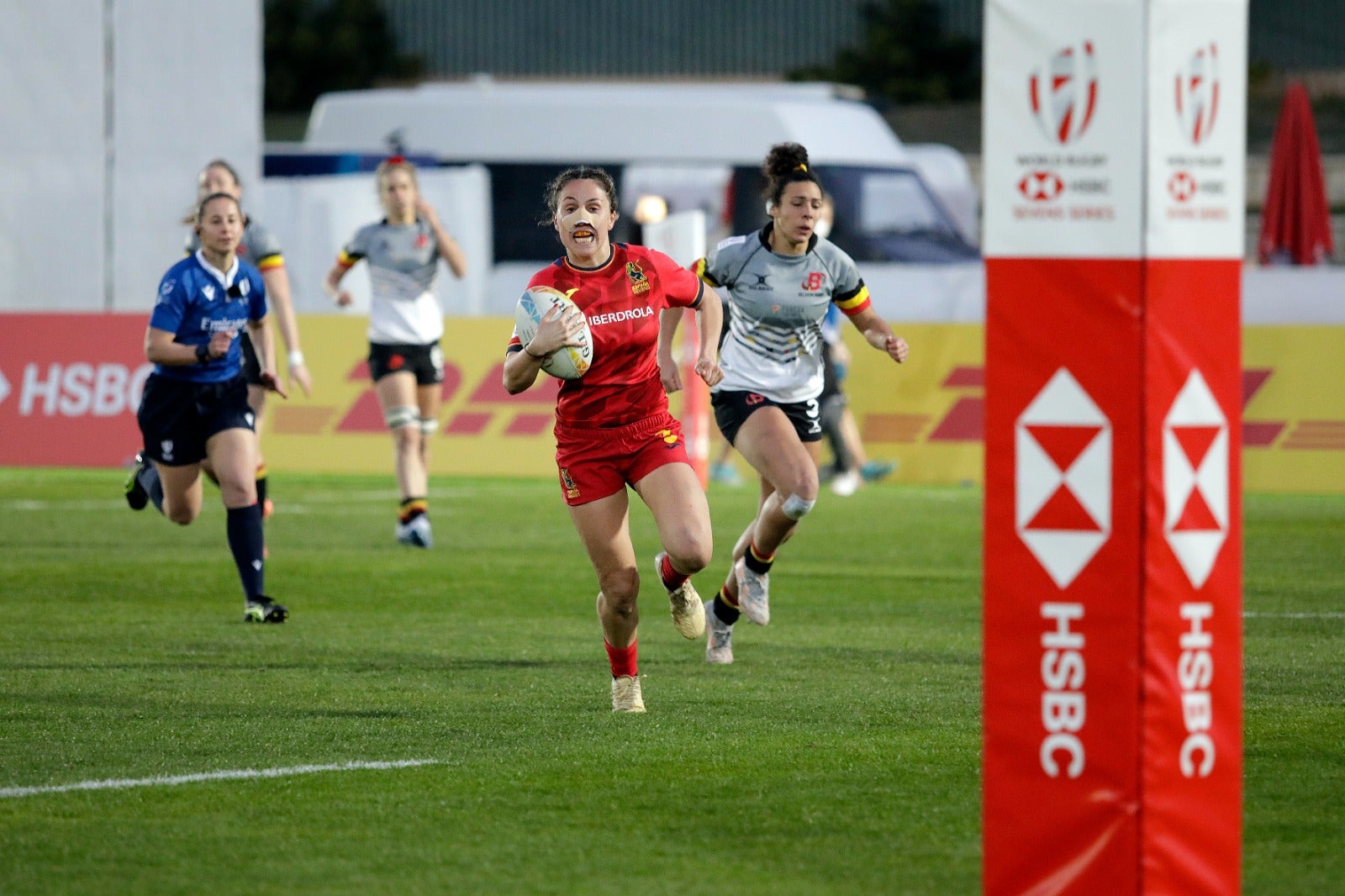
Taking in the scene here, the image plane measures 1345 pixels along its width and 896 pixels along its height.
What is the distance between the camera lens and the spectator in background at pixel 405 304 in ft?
45.5

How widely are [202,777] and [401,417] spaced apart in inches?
297

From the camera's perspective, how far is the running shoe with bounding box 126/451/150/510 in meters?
11.3

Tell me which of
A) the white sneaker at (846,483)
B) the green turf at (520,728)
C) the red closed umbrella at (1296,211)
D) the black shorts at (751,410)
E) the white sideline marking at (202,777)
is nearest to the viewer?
the green turf at (520,728)

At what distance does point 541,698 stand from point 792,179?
8.20 feet

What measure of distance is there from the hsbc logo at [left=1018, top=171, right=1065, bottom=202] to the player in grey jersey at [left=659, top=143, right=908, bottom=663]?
13.8 feet

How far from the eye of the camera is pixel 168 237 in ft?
70.3

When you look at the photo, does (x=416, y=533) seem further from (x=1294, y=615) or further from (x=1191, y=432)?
(x=1191, y=432)

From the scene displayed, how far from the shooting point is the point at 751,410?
9469 mm

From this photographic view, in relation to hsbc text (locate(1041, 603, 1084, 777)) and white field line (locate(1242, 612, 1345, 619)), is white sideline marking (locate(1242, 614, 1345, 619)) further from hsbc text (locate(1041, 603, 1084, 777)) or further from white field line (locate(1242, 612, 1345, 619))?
hsbc text (locate(1041, 603, 1084, 777))

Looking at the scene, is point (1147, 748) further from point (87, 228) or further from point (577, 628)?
point (87, 228)

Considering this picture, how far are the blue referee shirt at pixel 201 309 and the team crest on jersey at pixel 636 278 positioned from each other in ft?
10.1

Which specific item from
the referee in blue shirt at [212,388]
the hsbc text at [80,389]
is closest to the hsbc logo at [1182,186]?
the referee in blue shirt at [212,388]

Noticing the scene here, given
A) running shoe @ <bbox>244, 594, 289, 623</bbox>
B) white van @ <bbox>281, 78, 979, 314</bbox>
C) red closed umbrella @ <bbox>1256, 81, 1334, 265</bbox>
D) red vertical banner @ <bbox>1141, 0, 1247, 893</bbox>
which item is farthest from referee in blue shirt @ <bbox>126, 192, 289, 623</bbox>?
red closed umbrella @ <bbox>1256, 81, 1334, 265</bbox>

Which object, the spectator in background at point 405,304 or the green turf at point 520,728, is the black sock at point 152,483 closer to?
the green turf at point 520,728
